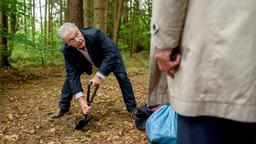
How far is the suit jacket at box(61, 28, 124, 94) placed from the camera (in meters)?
4.92

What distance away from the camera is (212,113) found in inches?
50.8

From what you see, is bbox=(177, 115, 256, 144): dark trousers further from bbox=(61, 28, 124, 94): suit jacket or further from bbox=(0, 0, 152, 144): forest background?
bbox=(61, 28, 124, 94): suit jacket

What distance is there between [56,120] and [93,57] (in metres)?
1.14

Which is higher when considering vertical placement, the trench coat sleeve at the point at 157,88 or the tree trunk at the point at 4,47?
the trench coat sleeve at the point at 157,88

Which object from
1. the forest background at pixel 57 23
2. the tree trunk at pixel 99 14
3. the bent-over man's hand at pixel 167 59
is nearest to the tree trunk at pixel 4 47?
the forest background at pixel 57 23

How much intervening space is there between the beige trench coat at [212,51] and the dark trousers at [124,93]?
12.9ft

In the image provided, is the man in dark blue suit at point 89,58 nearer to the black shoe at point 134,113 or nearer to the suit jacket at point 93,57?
the suit jacket at point 93,57

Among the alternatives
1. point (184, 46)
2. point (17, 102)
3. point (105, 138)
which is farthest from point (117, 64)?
point (184, 46)

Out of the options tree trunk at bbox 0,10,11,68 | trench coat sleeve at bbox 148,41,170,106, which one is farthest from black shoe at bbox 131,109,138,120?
tree trunk at bbox 0,10,11,68

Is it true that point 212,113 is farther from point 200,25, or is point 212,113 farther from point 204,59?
point 200,25

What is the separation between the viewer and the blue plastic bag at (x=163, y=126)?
157 inches

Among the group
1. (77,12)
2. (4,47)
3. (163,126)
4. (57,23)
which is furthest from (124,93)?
(57,23)

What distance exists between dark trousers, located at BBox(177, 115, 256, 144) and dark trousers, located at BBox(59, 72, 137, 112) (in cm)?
391

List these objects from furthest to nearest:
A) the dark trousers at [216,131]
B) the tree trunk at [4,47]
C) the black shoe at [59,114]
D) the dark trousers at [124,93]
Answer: the tree trunk at [4,47]
the black shoe at [59,114]
the dark trousers at [124,93]
the dark trousers at [216,131]
